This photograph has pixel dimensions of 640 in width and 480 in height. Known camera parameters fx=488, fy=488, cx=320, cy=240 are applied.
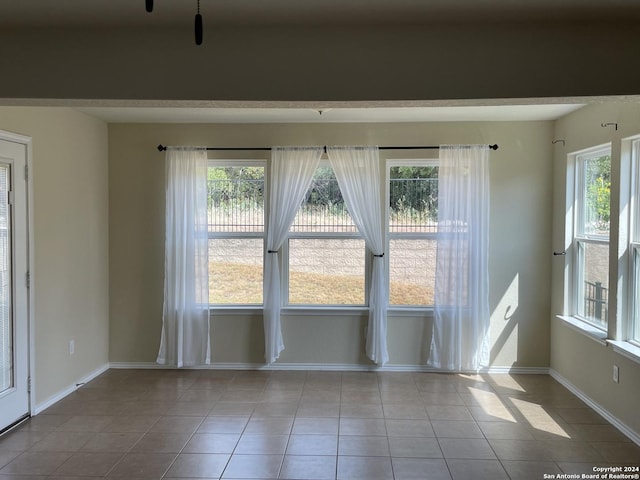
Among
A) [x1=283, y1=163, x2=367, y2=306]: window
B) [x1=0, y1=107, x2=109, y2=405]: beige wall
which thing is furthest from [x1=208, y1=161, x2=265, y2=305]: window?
[x1=0, y1=107, x2=109, y2=405]: beige wall

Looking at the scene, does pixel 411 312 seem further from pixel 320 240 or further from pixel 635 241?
pixel 635 241

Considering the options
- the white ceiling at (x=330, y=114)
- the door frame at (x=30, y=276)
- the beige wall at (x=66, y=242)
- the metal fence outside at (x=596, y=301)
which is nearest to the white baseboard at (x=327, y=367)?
the beige wall at (x=66, y=242)

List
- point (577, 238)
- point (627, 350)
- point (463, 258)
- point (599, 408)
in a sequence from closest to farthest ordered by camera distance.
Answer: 1. point (627, 350)
2. point (599, 408)
3. point (577, 238)
4. point (463, 258)

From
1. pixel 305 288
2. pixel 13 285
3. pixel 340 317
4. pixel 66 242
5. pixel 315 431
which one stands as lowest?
pixel 315 431

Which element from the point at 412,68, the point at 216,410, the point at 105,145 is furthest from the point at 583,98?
the point at 105,145

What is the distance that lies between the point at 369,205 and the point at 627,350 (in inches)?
96.0

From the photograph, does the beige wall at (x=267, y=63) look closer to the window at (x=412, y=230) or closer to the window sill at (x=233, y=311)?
the window at (x=412, y=230)

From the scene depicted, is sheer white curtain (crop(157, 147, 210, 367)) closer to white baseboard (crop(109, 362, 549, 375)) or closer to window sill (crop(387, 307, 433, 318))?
white baseboard (crop(109, 362, 549, 375))

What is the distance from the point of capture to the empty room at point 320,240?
2.46 meters

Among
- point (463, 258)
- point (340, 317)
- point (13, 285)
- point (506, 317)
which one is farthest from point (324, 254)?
point (13, 285)

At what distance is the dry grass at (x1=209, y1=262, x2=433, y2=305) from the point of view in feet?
16.3

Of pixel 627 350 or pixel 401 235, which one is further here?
pixel 401 235

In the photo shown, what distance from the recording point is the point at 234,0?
2.21m

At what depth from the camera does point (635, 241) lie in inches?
138
